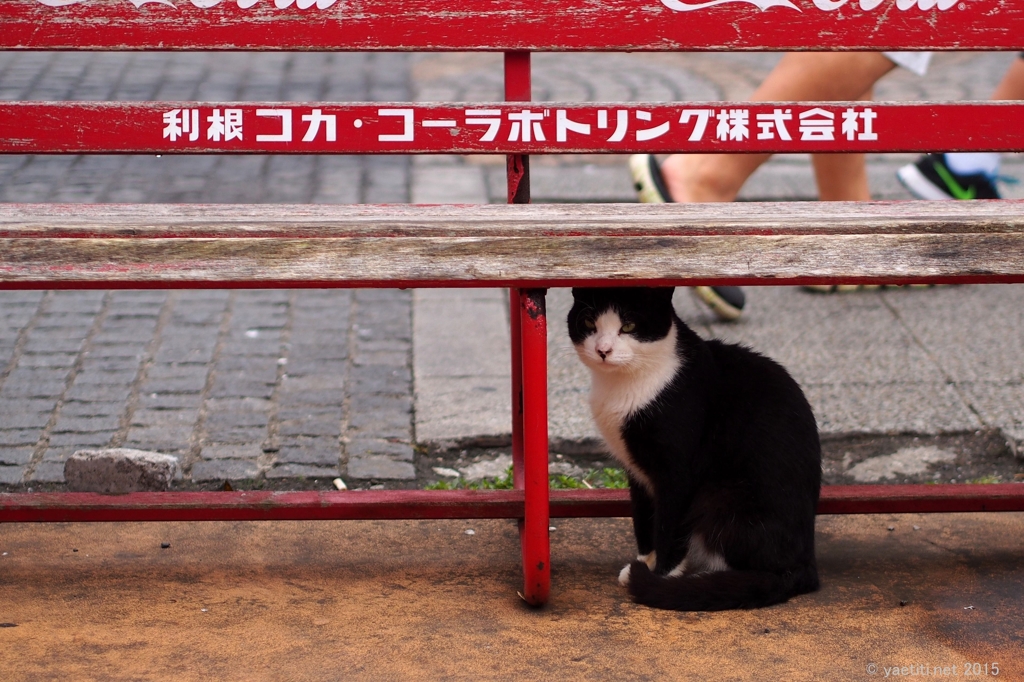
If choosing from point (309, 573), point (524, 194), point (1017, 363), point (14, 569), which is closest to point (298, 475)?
point (309, 573)

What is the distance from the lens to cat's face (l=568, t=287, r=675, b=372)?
2.55 m

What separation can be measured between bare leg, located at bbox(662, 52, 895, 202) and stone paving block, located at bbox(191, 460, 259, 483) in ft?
6.11

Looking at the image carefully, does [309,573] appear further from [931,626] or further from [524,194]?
[931,626]

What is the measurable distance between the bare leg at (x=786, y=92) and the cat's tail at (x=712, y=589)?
1.97 metres

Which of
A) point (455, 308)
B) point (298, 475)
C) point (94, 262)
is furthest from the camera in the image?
point (455, 308)

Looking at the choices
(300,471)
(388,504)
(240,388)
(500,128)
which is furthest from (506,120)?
(240,388)

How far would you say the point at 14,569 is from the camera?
8.54 feet

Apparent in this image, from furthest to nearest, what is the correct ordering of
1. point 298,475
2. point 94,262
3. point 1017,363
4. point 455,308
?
point 455,308
point 1017,363
point 298,475
point 94,262

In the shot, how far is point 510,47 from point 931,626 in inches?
62.7

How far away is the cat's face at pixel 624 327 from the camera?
255cm

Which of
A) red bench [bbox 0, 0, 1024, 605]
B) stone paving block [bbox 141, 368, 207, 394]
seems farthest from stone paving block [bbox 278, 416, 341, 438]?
red bench [bbox 0, 0, 1024, 605]

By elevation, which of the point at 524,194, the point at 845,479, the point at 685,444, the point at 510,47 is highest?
the point at 510,47

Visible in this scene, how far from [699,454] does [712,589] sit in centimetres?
→ 29

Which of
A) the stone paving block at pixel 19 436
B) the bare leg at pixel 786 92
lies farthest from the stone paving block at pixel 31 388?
the bare leg at pixel 786 92
